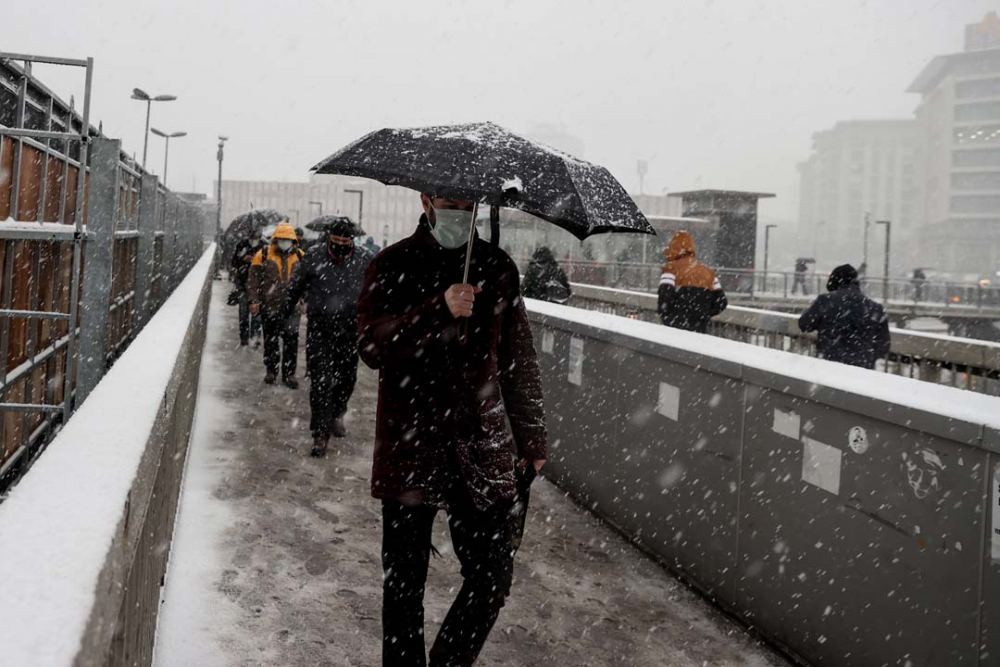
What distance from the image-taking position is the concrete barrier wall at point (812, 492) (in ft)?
10.9

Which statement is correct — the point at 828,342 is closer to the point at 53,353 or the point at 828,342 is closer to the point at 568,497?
Answer: the point at 568,497

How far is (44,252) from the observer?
5.27 meters

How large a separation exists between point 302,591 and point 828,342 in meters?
5.03

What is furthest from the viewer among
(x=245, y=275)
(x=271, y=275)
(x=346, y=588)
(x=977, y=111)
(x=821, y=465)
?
(x=977, y=111)

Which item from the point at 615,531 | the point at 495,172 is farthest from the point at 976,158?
the point at 495,172

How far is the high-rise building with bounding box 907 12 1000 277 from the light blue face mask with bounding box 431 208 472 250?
423 ft

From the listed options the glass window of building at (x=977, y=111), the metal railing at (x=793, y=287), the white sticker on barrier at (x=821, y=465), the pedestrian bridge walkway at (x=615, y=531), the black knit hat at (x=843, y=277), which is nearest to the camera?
the pedestrian bridge walkway at (x=615, y=531)

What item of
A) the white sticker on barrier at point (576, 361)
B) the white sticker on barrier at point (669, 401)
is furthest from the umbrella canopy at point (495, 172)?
the white sticker on barrier at point (576, 361)

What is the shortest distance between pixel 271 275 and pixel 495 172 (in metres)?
8.05

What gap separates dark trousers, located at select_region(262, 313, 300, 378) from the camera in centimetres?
1070

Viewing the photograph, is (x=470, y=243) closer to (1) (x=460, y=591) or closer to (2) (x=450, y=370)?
(2) (x=450, y=370)

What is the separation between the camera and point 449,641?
334cm

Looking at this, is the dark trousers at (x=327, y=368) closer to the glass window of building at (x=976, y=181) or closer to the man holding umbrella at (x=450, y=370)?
the man holding umbrella at (x=450, y=370)

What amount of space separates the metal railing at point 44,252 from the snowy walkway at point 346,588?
3.24 feet
